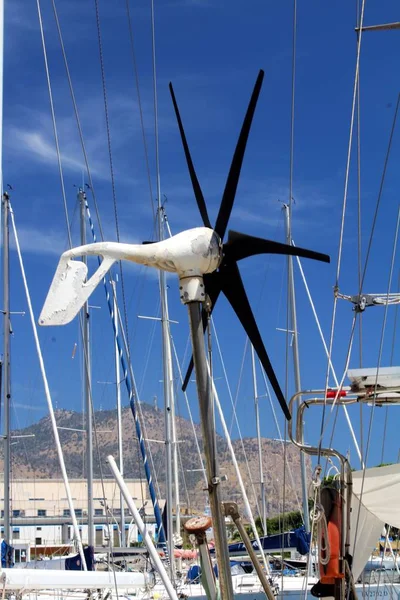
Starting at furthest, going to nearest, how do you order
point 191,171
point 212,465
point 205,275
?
point 191,171
point 205,275
point 212,465

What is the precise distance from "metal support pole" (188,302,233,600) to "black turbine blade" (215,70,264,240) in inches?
57.7

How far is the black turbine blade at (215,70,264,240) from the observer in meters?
9.38

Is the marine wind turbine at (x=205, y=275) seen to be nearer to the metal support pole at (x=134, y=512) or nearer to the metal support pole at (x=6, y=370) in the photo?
the metal support pole at (x=134, y=512)

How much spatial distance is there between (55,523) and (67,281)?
113m

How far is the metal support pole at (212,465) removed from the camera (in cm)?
848

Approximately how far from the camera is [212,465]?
28.0ft

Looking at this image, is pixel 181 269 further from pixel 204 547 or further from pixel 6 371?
pixel 6 371

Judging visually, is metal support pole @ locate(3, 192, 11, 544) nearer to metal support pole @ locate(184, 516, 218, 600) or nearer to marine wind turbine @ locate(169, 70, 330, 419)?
metal support pole @ locate(184, 516, 218, 600)

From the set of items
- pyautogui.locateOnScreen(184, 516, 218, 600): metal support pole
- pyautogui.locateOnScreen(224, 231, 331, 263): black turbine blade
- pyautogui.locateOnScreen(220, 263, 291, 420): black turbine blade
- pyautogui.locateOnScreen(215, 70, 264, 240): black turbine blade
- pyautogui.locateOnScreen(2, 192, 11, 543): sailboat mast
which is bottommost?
pyautogui.locateOnScreen(184, 516, 218, 600): metal support pole

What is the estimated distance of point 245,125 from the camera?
379 inches

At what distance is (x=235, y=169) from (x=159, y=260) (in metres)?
1.57

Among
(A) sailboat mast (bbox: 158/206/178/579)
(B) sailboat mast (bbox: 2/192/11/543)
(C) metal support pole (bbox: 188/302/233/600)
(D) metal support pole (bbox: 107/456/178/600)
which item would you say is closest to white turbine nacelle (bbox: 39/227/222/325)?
(C) metal support pole (bbox: 188/302/233/600)

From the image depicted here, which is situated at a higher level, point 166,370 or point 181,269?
point 166,370

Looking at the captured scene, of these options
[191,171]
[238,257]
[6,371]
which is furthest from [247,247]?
[6,371]
